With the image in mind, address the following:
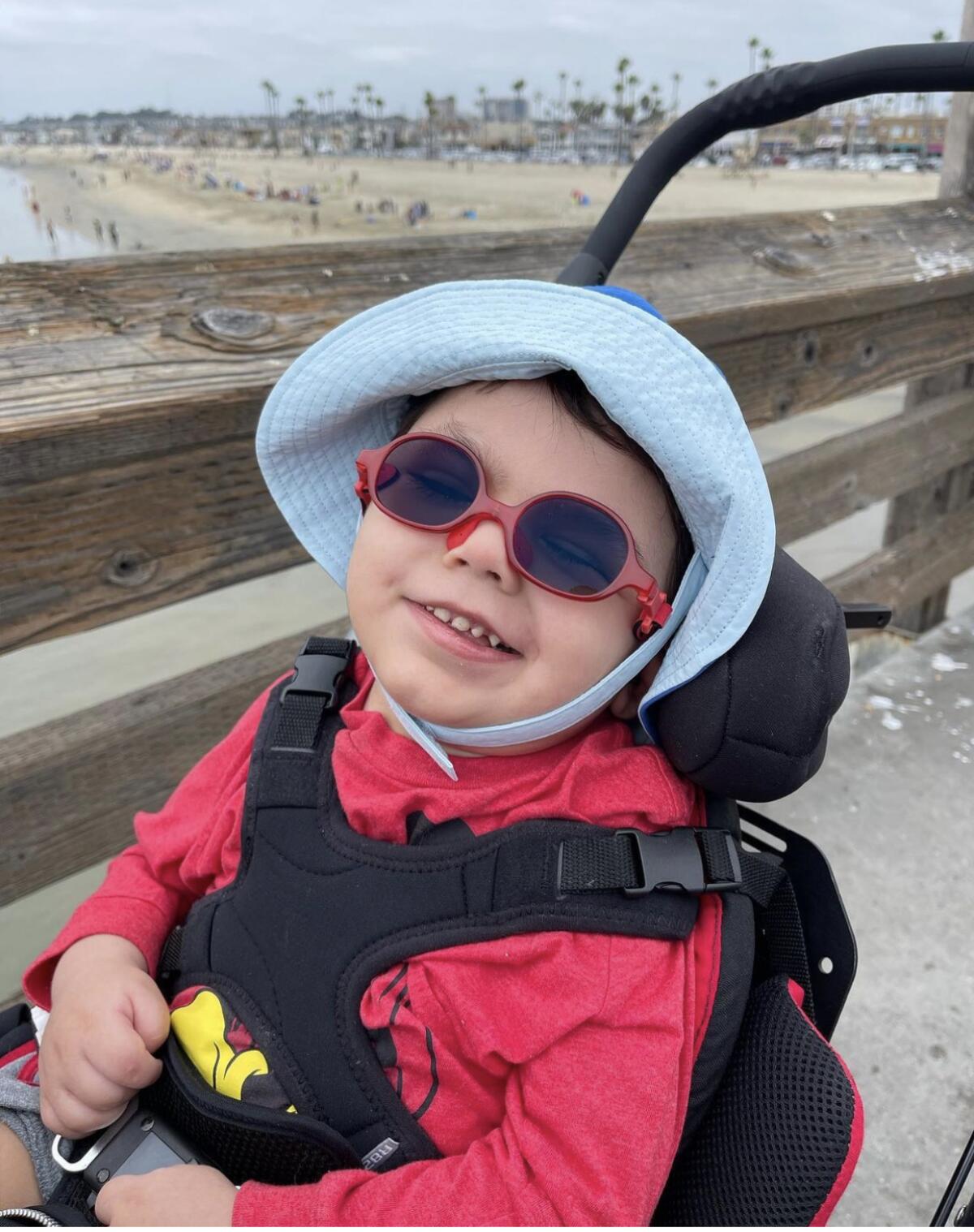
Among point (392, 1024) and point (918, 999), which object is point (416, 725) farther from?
point (918, 999)

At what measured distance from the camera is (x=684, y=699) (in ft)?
3.51

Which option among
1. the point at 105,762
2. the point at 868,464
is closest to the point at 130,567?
the point at 105,762

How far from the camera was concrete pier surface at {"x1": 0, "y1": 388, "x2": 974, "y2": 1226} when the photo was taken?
5.75 feet

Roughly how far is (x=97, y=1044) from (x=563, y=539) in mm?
737

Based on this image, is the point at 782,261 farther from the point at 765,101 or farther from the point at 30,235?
the point at 30,235

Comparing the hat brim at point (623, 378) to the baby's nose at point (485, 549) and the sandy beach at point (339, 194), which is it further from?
the sandy beach at point (339, 194)

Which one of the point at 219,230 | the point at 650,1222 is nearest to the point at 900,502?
the point at 650,1222

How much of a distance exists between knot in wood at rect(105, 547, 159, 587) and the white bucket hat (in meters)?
0.38

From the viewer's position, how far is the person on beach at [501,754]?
970 mm

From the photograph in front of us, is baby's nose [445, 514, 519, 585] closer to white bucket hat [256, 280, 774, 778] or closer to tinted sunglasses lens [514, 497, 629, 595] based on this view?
tinted sunglasses lens [514, 497, 629, 595]

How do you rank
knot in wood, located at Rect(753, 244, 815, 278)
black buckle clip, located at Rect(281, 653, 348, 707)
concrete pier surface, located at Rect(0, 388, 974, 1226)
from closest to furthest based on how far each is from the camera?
black buckle clip, located at Rect(281, 653, 348, 707)
concrete pier surface, located at Rect(0, 388, 974, 1226)
knot in wood, located at Rect(753, 244, 815, 278)

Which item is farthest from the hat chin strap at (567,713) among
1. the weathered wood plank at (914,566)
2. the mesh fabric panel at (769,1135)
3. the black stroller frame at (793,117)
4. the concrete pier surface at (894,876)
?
the weathered wood plank at (914,566)

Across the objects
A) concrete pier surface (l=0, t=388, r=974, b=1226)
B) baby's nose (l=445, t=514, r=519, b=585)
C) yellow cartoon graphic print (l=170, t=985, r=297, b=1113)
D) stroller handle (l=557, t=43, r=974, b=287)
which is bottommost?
concrete pier surface (l=0, t=388, r=974, b=1226)

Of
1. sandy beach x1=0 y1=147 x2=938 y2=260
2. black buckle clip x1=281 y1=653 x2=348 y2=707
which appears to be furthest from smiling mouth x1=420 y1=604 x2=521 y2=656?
sandy beach x1=0 y1=147 x2=938 y2=260
